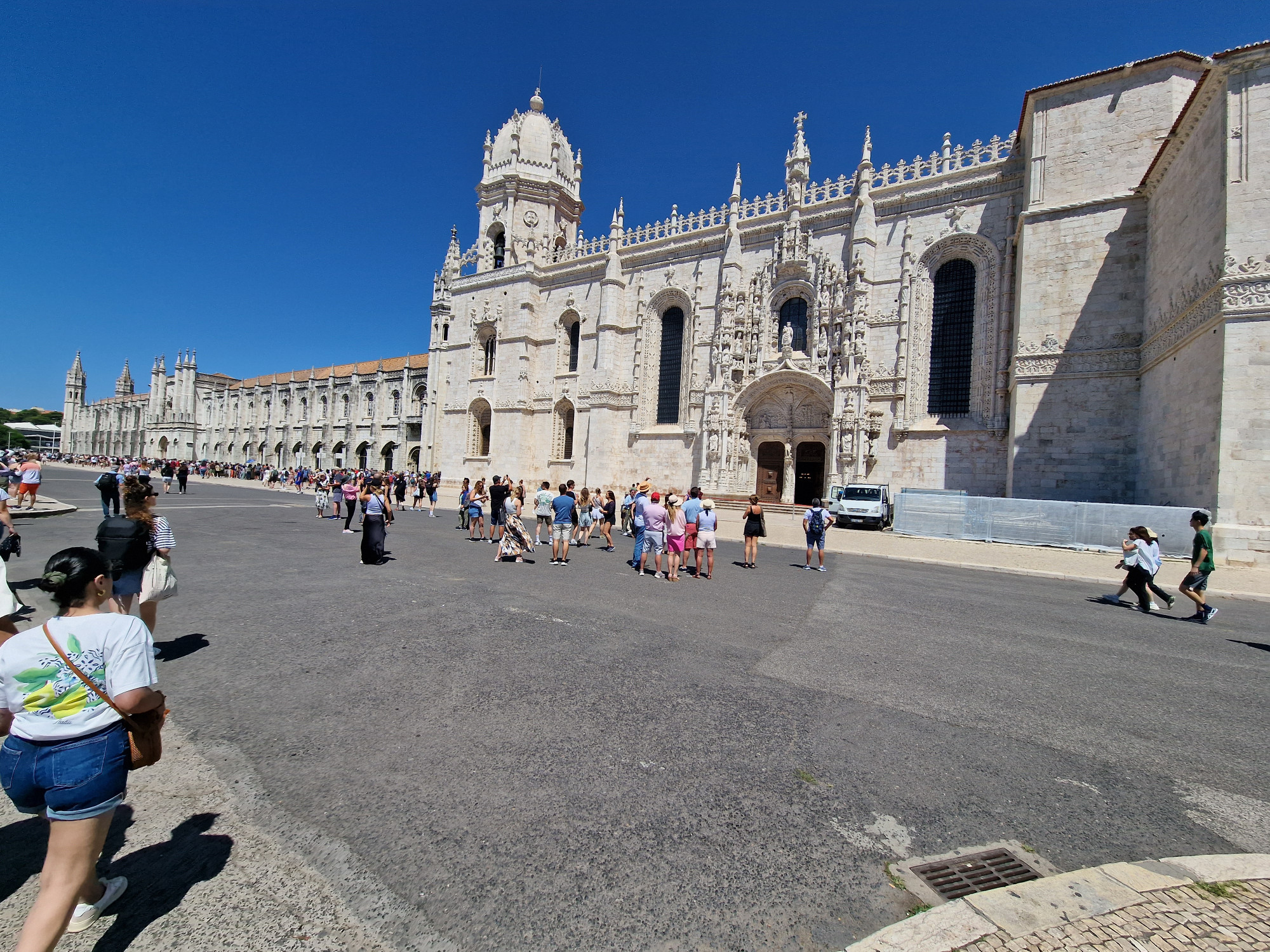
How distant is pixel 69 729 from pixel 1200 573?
11315 mm

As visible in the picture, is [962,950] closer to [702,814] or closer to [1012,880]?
[1012,880]

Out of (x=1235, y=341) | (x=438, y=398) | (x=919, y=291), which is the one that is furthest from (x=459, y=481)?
(x=1235, y=341)

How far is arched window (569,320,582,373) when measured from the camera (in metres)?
32.2

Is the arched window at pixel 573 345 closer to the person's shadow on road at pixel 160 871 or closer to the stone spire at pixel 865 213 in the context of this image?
the stone spire at pixel 865 213

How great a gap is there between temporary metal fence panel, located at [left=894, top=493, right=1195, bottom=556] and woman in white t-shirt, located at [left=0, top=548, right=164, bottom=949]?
17359mm

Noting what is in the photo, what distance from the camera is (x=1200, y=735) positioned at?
3854mm

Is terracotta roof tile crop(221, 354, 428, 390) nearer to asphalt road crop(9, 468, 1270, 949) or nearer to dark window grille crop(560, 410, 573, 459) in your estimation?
dark window grille crop(560, 410, 573, 459)

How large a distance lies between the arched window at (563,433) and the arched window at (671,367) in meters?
5.58

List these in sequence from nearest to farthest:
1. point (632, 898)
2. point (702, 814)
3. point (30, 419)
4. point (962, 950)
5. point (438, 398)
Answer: point (962, 950), point (632, 898), point (702, 814), point (438, 398), point (30, 419)

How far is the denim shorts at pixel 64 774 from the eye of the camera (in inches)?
70.4

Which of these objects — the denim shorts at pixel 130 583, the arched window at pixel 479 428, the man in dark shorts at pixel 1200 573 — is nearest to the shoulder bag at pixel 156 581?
the denim shorts at pixel 130 583

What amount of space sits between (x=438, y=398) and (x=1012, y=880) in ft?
128

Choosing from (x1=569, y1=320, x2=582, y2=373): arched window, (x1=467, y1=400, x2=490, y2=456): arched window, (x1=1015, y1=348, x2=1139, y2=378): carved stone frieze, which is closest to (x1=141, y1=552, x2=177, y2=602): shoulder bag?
(x1=1015, y1=348, x2=1139, y2=378): carved stone frieze

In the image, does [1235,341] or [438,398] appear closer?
[1235,341]
